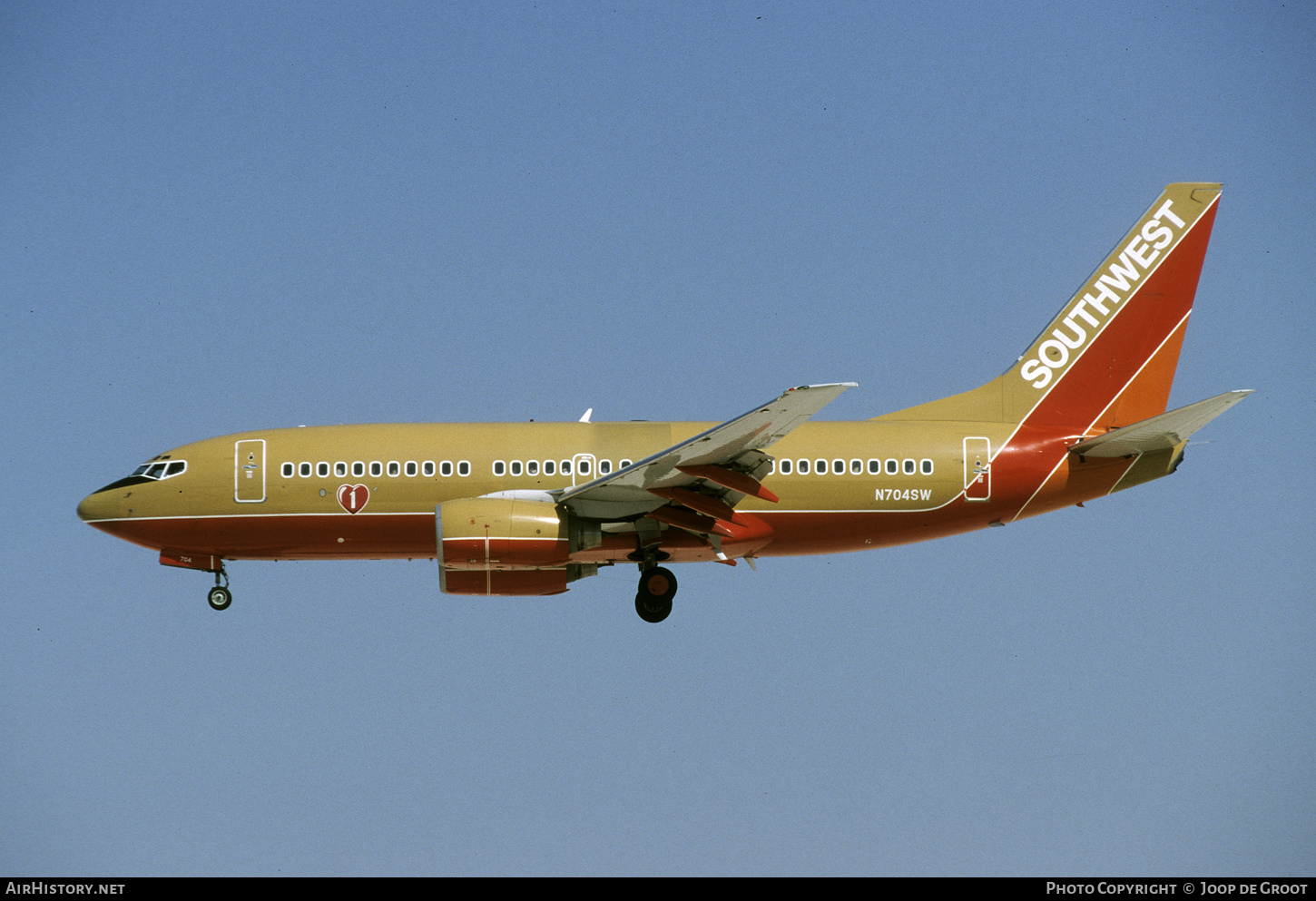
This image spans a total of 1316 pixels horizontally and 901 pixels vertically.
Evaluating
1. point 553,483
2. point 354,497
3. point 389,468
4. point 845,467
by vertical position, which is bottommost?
point 354,497

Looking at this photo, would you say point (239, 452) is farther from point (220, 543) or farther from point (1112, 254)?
point (1112, 254)

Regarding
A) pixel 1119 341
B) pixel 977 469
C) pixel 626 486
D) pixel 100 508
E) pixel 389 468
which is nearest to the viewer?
pixel 626 486

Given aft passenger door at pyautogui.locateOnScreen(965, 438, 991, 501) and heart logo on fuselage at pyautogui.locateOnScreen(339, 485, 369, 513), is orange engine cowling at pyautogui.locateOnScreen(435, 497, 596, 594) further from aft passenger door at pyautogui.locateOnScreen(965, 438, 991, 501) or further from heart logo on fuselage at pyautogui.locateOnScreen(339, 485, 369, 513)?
aft passenger door at pyautogui.locateOnScreen(965, 438, 991, 501)

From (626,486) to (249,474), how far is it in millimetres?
9302

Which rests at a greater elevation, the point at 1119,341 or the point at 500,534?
the point at 1119,341

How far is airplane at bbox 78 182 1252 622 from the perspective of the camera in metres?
33.5

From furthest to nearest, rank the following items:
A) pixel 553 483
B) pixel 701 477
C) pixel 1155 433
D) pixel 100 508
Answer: pixel 100 508 < pixel 553 483 < pixel 1155 433 < pixel 701 477

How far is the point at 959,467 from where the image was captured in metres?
34.8

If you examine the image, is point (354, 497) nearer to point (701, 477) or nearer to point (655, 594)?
point (655, 594)

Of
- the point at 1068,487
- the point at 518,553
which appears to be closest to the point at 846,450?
the point at 1068,487

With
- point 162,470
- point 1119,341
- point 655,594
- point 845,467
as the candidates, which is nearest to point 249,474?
point 162,470

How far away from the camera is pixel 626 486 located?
108 feet
